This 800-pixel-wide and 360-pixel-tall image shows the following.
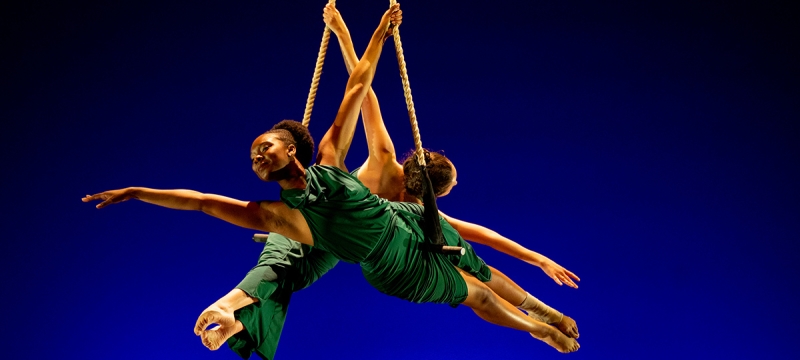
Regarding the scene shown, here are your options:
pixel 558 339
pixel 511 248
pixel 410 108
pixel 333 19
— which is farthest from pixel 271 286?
pixel 558 339

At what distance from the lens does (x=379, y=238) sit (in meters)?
2.19

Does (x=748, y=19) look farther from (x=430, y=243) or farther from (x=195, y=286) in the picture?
(x=195, y=286)

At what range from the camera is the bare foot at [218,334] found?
2227 millimetres

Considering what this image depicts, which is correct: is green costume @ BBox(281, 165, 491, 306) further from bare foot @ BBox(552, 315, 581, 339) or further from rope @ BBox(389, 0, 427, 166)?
bare foot @ BBox(552, 315, 581, 339)

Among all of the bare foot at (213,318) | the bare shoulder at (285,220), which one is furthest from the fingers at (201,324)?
the bare shoulder at (285,220)

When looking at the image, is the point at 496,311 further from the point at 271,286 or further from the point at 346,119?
the point at 346,119

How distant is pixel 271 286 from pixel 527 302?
0.96 m

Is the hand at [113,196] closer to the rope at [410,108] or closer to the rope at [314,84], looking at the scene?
the rope at [314,84]

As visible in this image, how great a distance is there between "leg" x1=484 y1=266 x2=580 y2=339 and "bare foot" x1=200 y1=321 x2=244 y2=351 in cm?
88

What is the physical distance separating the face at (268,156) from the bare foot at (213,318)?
0.42 m

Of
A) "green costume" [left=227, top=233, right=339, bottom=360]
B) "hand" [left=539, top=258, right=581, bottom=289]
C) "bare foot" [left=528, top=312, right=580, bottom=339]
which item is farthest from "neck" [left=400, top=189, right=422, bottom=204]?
"bare foot" [left=528, top=312, right=580, bottom=339]

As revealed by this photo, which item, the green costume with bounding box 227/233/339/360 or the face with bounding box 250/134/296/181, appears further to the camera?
the green costume with bounding box 227/233/339/360

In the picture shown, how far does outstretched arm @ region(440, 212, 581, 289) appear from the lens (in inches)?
105

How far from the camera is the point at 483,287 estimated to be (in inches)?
→ 101
